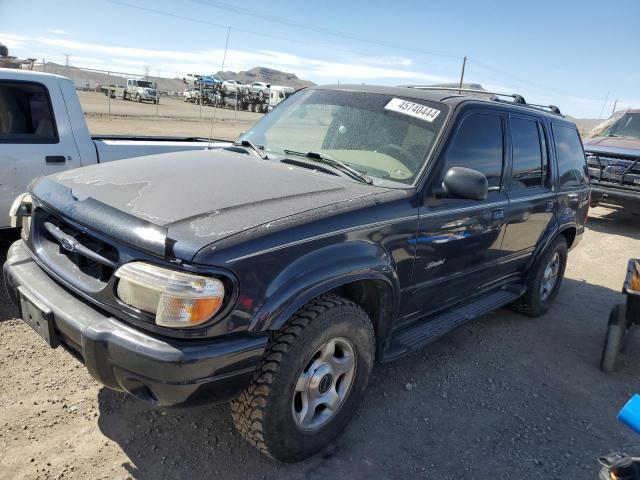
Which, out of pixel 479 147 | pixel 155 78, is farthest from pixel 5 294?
pixel 155 78

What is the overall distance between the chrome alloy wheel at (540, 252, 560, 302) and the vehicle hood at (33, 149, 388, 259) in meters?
2.85

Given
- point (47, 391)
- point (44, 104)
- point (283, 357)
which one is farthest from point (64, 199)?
point (44, 104)

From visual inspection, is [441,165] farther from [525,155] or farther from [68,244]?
[68,244]

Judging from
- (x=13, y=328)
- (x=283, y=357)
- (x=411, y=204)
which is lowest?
(x=13, y=328)

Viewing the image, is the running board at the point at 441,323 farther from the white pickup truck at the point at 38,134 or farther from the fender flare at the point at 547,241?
the white pickup truck at the point at 38,134

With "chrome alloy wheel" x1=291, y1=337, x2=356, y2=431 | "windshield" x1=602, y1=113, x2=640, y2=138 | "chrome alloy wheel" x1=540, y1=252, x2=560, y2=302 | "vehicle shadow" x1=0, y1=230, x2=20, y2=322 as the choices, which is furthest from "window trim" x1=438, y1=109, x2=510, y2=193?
"windshield" x1=602, y1=113, x2=640, y2=138

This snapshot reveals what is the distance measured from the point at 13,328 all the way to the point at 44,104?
7.47 ft

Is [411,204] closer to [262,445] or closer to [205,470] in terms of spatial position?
[262,445]

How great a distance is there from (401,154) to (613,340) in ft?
7.84

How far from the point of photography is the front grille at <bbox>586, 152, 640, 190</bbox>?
9.12 m

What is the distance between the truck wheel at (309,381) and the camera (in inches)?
91.2

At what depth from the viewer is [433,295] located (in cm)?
336

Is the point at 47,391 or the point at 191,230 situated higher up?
the point at 191,230

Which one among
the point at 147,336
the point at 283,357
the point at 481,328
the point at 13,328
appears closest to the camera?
the point at 147,336
